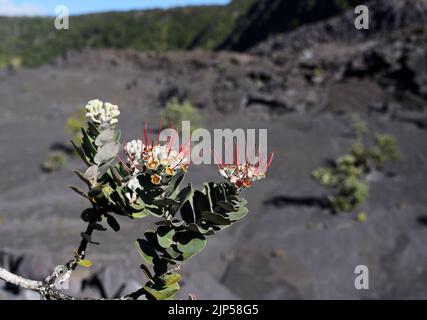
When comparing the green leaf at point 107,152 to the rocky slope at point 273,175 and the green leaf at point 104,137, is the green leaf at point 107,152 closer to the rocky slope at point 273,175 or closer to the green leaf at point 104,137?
the green leaf at point 104,137

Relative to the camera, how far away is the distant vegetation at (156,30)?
49031 mm

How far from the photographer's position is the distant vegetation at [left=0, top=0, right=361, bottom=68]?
49.0 metres

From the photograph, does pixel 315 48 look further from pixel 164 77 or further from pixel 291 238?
pixel 291 238

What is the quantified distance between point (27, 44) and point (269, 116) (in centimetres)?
4636

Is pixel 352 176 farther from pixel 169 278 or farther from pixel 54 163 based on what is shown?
pixel 169 278

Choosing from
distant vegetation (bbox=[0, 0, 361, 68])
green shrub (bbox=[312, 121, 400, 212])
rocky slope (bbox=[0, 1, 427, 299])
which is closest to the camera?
rocky slope (bbox=[0, 1, 427, 299])

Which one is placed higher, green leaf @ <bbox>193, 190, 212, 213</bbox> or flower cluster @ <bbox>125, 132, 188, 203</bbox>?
flower cluster @ <bbox>125, 132, 188, 203</bbox>

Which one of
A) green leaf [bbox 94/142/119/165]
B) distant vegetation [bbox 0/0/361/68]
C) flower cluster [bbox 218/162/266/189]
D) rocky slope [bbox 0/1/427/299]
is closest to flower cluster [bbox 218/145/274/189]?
flower cluster [bbox 218/162/266/189]

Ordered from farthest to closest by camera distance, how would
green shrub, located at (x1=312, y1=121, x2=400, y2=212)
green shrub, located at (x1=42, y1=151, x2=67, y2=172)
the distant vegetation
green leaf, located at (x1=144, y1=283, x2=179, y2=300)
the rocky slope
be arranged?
the distant vegetation
green shrub, located at (x1=42, y1=151, x2=67, y2=172)
green shrub, located at (x1=312, y1=121, x2=400, y2=212)
the rocky slope
green leaf, located at (x1=144, y1=283, x2=179, y2=300)

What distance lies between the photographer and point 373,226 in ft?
24.6

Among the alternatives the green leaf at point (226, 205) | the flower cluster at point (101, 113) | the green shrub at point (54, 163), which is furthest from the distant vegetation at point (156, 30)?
the green leaf at point (226, 205)

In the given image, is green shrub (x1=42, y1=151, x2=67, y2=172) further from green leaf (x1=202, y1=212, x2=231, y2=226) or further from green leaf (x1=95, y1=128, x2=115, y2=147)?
green leaf (x1=202, y1=212, x2=231, y2=226)

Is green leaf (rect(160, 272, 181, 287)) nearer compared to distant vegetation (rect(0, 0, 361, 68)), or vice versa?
green leaf (rect(160, 272, 181, 287))
